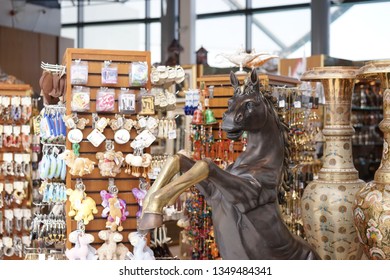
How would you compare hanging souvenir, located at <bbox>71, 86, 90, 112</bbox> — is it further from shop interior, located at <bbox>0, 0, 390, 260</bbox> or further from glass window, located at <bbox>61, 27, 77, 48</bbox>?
glass window, located at <bbox>61, 27, 77, 48</bbox>

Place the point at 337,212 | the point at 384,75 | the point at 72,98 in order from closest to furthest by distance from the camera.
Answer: the point at 384,75
the point at 337,212
the point at 72,98

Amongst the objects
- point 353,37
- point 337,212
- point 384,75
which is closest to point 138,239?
point 337,212

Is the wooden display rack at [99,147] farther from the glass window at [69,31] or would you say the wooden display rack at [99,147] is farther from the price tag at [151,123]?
the glass window at [69,31]

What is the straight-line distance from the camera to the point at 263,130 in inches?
130

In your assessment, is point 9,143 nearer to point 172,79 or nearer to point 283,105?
point 172,79

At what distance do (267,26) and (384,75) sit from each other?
10586 millimetres

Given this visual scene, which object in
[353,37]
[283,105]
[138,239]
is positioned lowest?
[138,239]

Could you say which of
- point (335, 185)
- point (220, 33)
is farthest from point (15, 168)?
point (220, 33)

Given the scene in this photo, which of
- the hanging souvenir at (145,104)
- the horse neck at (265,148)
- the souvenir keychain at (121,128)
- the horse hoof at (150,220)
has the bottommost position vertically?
the horse hoof at (150,220)

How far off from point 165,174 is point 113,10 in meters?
13.6

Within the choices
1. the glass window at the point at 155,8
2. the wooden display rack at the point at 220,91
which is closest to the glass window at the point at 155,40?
the glass window at the point at 155,8

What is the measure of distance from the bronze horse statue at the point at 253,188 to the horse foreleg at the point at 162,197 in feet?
0.50

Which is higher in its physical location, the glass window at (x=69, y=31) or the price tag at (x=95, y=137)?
the glass window at (x=69, y=31)

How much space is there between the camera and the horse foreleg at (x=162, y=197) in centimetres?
247
